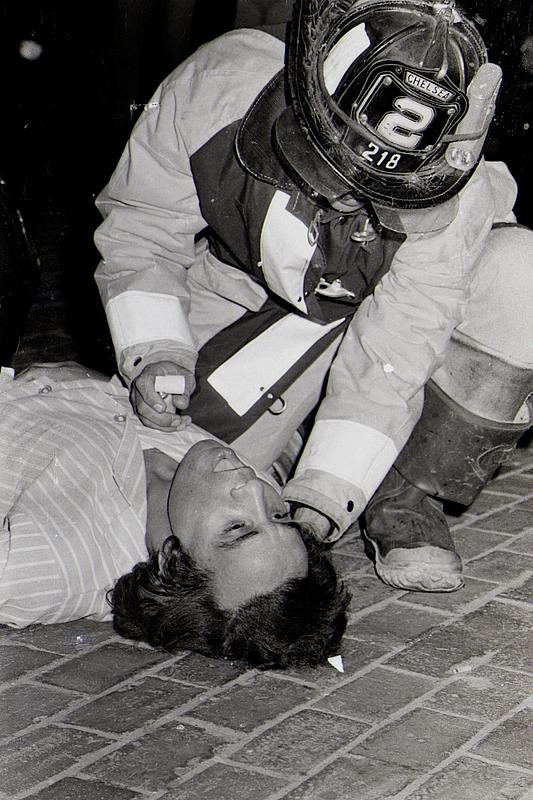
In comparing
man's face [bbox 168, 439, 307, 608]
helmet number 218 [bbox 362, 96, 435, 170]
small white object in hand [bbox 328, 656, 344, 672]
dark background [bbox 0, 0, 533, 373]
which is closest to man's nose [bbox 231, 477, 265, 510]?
man's face [bbox 168, 439, 307, 608]

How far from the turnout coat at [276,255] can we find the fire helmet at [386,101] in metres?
0.17

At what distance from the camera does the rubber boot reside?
148 inches

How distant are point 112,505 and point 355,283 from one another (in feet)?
3.44

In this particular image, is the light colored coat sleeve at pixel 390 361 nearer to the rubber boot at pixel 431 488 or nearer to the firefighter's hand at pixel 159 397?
the rubber boot at pixel 431 488

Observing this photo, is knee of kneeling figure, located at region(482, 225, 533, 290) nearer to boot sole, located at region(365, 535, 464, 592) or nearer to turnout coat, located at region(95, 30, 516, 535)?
turnout coat, located at region(95, 30, 516, 535)

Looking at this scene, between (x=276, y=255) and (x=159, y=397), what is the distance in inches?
22.3

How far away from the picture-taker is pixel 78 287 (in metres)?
7.29

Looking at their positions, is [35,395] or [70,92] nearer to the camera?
[35,395]

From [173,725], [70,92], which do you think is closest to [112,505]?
[173,725]

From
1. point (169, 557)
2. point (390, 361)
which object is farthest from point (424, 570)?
point (169, 557)

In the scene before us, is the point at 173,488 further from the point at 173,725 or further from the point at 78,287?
the point at 78,287

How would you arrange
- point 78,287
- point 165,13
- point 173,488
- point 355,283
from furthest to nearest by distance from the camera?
Result: point 78,287, point 165,13, point 355,283, point 173,488

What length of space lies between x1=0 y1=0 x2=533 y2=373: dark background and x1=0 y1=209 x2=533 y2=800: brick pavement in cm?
218

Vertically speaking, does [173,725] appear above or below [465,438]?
below
